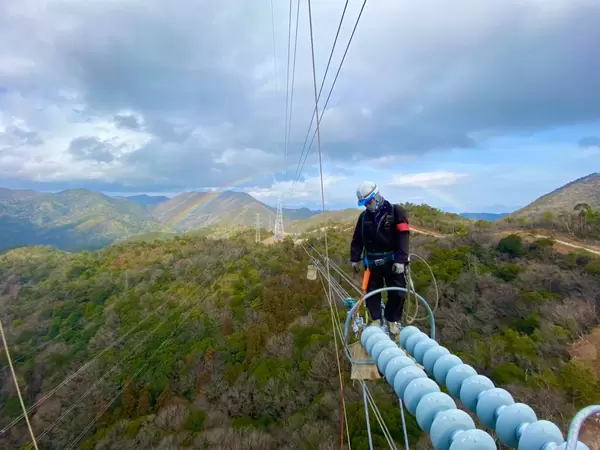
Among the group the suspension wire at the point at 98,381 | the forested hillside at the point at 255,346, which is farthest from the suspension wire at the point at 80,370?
the suspension wire at the point at 98,381

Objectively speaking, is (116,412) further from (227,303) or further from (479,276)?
(479,276)

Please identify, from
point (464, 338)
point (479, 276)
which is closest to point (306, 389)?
point (464, 338)

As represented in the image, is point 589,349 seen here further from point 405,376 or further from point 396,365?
point 405,376

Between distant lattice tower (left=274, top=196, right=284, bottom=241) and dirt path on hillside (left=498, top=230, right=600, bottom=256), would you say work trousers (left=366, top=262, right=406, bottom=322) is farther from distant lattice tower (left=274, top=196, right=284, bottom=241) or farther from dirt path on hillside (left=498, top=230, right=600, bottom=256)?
distant lattice tower (left=274, top=196, right=284, bottom=241)

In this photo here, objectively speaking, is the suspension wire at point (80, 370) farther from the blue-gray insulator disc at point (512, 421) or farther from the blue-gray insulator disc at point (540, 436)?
the blue-gray insulator disc at point (540, 436)

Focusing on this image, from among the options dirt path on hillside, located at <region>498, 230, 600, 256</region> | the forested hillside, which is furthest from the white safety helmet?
dirt path on hillside, located at <region>498, 230, 600, 256</region>

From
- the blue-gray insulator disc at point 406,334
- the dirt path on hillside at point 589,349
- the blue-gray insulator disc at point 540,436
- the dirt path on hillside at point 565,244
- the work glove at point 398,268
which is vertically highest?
A: the work glove at point 398,268
